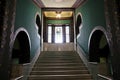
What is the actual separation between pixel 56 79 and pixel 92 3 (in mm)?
3247

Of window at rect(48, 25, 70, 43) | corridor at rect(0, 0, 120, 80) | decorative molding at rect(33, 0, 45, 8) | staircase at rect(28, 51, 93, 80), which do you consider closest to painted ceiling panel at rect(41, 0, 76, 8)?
corridor at rect(0, 0, 120, 80)

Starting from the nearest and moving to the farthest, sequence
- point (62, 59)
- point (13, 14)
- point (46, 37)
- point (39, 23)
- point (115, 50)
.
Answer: point (115, 50)
point (13, 14)
point (62, 59)
point (39, 23)
point (46, 37)

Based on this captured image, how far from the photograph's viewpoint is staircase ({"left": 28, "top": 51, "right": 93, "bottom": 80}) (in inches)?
214

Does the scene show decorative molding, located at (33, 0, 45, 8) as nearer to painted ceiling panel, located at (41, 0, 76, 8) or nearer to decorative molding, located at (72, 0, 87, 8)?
painted ceiling panel, located at (41, 0, 76, 8)

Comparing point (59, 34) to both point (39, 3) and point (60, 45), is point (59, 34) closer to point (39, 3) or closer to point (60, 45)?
point (60, 45)

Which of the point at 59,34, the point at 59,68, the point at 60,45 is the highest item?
the point at 59,34

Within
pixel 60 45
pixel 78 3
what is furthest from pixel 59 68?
pixel 60 45

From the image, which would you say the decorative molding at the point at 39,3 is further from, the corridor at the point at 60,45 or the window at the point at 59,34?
the window at the point at 59,34

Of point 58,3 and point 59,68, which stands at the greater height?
point 58,3

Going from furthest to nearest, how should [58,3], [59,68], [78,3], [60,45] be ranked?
[60,45] → [58,3] → [78,3] → [59,68]

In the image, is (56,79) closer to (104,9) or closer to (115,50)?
(115,50)

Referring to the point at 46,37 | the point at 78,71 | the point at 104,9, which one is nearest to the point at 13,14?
the point at 104,9

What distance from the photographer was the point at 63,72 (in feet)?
18.8

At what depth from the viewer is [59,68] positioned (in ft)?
19.8
